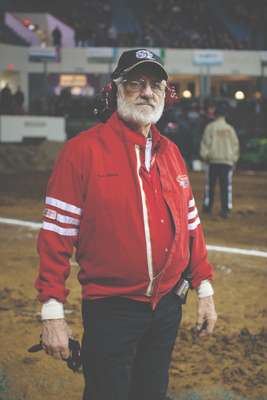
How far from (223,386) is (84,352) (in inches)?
91.8

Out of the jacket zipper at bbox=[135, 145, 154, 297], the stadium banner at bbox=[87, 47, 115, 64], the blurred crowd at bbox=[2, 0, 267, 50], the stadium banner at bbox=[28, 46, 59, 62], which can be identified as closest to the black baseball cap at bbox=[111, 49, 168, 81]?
the jacket zipper at bbox=[135, 145, 154, 297]

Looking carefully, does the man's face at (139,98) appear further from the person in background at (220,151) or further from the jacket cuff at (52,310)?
the person in background at (220,151)

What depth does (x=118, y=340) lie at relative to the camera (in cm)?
318

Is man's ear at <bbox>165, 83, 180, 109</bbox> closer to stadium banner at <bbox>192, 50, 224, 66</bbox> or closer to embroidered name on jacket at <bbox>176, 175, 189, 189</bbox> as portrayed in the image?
embroidered name on jacket at <bbox>176, 175, 189, 189</bbox>

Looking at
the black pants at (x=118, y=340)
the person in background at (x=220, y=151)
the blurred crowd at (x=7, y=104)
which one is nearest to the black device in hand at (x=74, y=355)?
the black pants at (x=118, y=340)

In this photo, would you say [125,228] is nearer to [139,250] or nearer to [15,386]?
[139,250]

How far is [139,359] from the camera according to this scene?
11.1 ft

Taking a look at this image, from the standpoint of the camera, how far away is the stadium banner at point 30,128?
29.1 m

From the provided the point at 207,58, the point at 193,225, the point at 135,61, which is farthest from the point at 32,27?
the point at 135,61

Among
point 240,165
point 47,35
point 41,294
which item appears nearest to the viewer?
point 41,294

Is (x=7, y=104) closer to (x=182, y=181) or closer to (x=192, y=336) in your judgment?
(x=192, y=336)

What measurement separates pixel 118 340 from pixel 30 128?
1078 inches

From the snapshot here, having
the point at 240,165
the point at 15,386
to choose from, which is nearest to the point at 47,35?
the point at 240,165

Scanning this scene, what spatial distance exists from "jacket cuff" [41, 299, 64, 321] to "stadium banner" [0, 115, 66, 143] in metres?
26.3
